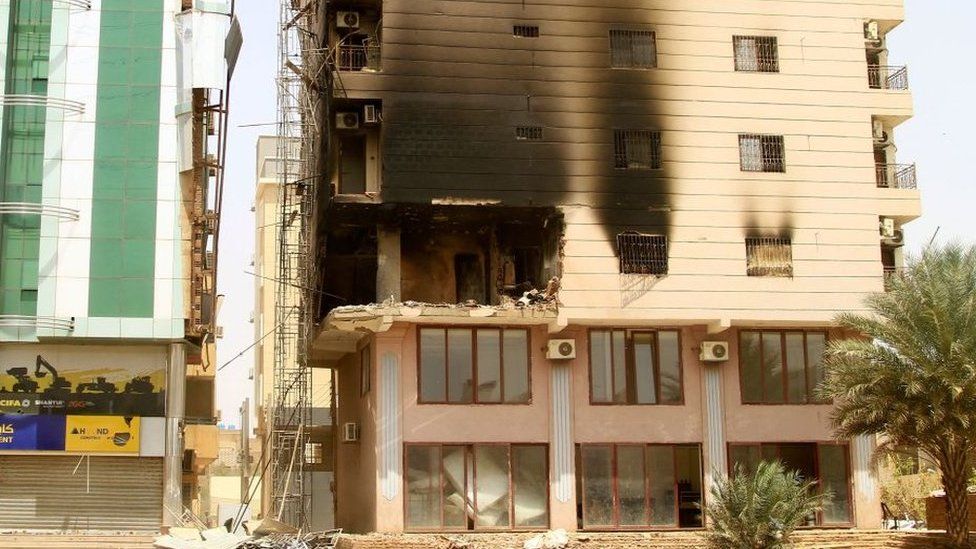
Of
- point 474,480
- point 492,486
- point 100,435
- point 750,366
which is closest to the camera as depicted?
point 474,480

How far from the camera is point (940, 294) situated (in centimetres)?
3231

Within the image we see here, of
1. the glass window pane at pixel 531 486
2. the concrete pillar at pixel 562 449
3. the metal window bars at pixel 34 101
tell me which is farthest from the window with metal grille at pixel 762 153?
the metal window bars at pixel 34 101

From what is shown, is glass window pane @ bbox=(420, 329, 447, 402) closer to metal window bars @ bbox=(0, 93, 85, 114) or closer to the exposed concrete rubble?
the exposed concrete rubble

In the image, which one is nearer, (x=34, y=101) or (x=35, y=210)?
(x=35, y=210)

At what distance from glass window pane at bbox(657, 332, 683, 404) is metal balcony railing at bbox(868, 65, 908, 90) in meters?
10.2

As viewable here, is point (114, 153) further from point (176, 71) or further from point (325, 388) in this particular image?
point (325, 388)

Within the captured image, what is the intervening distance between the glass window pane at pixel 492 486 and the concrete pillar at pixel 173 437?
31.8 feet

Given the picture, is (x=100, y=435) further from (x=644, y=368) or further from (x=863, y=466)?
(x=863, y=466)

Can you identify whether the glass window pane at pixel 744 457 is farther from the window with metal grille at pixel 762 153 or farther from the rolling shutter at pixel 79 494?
the rolling shutter at pixel 79 494

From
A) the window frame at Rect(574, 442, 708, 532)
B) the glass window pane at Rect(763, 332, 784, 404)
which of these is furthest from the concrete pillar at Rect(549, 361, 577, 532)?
the glass window pane at Rect(763, 332, 784, 404)

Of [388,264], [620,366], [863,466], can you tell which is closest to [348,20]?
[388,264]

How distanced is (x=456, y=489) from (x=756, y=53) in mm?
15020

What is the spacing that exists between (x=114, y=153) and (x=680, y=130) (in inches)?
673

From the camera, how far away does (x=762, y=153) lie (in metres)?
37.1
